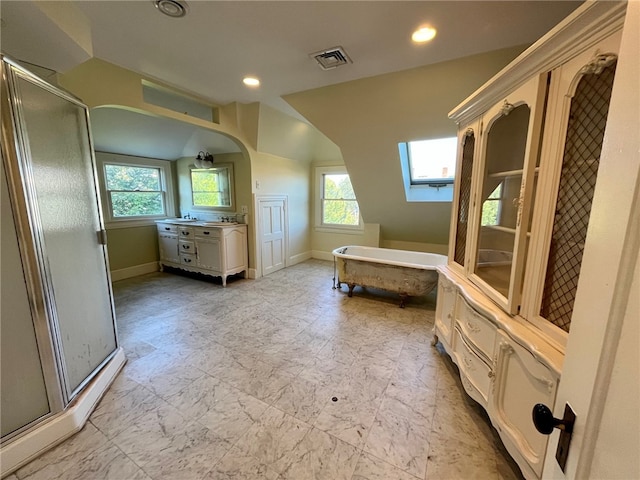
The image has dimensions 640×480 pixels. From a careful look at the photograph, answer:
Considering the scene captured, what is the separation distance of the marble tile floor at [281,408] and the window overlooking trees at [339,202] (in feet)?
8.52

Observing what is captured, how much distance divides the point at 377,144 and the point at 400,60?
3.48ft

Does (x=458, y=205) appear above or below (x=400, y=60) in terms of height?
below

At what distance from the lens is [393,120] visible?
3.01 metres

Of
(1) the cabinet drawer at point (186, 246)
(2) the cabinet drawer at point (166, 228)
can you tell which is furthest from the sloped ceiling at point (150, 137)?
(1) the cabinet drawer at point (186, 246)

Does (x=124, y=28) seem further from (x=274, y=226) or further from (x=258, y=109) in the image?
(x=274, y=226)

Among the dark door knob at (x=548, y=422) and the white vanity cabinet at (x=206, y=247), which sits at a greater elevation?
the dark door knob at (x=548, y=422)

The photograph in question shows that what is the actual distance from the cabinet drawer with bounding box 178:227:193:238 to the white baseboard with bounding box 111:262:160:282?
0.98 metres

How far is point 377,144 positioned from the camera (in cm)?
334

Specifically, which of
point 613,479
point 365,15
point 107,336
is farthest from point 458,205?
point 107,336


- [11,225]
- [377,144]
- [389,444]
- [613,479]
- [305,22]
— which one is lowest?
[389,444]

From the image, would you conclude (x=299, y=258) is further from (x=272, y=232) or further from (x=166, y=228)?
(x=166, y=228)

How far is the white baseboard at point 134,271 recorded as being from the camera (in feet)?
14.1

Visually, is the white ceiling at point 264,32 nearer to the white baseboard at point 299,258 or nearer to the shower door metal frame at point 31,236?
the shower door metal frame at point 31,236

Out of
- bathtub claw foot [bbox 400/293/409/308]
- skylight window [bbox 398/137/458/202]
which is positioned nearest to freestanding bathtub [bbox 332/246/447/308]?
bathtub claw foot [bbox 400/293/409/308]
